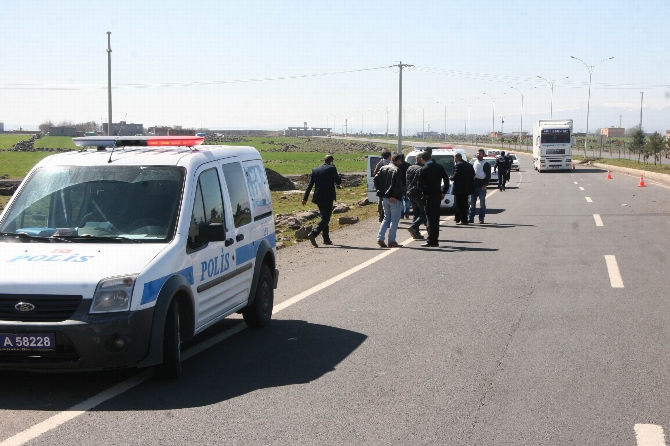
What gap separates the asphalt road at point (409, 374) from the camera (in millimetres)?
5402

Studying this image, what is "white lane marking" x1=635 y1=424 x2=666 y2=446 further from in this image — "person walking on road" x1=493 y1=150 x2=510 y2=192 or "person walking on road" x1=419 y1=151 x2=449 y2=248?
"person walking on road" x1=493 y1=150 x2=510 y2=192

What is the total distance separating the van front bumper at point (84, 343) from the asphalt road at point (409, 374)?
246 millimetres

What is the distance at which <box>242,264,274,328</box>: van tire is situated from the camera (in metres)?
8.65

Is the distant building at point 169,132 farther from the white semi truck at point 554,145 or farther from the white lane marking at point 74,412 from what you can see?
the white semi truck at point 554,145

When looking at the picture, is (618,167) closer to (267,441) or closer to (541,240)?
(541,240)

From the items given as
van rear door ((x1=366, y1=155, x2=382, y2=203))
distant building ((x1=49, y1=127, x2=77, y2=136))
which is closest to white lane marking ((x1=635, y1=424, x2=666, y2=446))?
van rear door ((x1=366, y1=155, x2=382, y2=203))

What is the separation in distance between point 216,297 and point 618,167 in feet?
190

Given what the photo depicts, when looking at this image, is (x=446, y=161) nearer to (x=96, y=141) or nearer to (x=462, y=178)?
(x=462, y=178)

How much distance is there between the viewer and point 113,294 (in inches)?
244

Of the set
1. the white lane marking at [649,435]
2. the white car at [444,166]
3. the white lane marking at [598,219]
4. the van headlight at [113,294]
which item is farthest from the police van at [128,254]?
the white car at [444,166]

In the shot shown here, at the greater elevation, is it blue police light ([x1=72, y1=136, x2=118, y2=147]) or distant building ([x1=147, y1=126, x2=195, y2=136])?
distant building ([x1=147, y1=126, x2=195, y2=136])

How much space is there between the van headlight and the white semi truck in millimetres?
55679

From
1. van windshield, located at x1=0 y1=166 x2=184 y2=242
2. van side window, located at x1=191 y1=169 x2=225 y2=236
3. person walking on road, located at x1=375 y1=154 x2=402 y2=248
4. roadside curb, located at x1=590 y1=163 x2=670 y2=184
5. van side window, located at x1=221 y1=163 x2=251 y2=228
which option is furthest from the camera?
roadside curb, located at x1=590 y1=163 x2=670 y2=184

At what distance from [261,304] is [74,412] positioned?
3.19m
